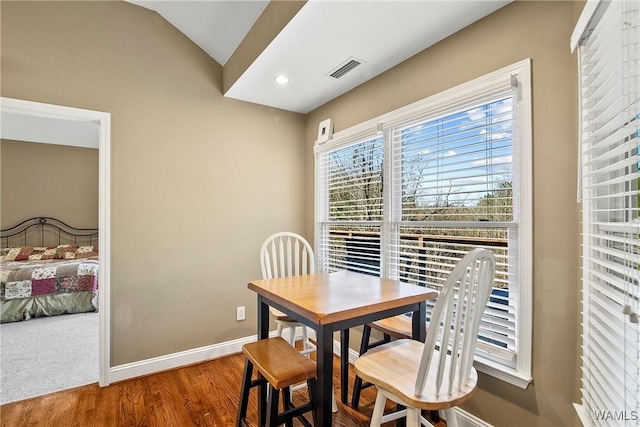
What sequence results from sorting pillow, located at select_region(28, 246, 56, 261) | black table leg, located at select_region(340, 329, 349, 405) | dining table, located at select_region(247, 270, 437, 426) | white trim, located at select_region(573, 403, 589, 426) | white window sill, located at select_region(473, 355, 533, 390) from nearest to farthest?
white trim, located at select_region(573, 403, 589, 426), dining table, located at select_region(247, 270, 437, 426), white window sill, located at select_region(473, 355, 533, 390), black table leg, located at select_region(340, 329, 349, 405), pillow, located at select_region(28, 246, 56, 261)

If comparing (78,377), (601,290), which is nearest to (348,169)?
(601,290)

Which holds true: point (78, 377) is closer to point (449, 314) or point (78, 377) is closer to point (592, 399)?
point (449, 314)

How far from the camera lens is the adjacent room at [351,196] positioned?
4.02ft

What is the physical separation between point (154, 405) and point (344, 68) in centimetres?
270

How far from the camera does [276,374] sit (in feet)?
4.47

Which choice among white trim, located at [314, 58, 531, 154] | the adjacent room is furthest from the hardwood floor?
white trim, located at [314, 58, 531, 154]

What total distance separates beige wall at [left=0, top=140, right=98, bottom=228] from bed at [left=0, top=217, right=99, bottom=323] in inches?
10.3

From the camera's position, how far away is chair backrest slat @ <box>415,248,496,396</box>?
3.62 ft

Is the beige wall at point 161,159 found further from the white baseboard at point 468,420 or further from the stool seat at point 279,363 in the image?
the white baseboard at point 468,420

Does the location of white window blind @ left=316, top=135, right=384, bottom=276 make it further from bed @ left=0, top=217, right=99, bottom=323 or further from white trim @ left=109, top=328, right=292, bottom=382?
bed @ left=0, top=217, right=99, bottom=323

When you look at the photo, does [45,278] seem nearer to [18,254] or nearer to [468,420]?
[18,254]

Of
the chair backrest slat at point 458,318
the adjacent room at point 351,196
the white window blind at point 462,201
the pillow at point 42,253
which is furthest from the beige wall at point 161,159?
the pillow at point 42,253

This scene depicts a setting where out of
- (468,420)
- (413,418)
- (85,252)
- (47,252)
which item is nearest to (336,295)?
(413,418)

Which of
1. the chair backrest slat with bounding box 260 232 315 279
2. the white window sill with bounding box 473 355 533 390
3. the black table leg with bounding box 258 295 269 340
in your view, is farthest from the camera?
the chair backrest slat with bounding box 260 232 315 279
